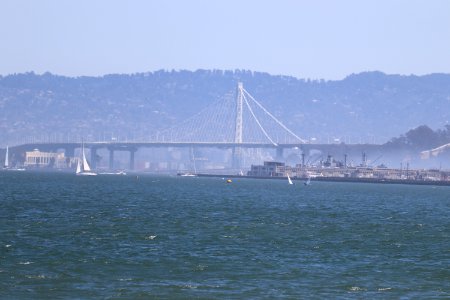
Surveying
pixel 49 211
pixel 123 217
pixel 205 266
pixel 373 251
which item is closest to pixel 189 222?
pixel 123 217

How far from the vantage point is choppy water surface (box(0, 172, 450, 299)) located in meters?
33.6

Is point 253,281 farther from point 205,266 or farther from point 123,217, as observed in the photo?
point 123,217

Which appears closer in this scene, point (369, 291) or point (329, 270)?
point (369, 291)

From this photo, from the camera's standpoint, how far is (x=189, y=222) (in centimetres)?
5941

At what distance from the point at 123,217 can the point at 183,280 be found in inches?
1095

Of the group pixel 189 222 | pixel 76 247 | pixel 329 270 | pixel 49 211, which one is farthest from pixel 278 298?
pixel 49 211

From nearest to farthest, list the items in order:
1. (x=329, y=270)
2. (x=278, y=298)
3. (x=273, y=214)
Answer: (x=278, y=298), (x=329, y=270), (x=273, y=214)

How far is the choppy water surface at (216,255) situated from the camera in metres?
33.6

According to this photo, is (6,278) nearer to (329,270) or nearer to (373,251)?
(329,270)

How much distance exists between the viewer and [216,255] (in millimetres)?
41781

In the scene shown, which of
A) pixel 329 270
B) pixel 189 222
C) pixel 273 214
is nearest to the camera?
pixel 329 270

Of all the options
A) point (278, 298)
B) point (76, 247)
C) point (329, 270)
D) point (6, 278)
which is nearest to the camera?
point (278, 298)

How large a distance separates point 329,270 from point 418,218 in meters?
33.9

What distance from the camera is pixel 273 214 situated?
70250 millimetres
